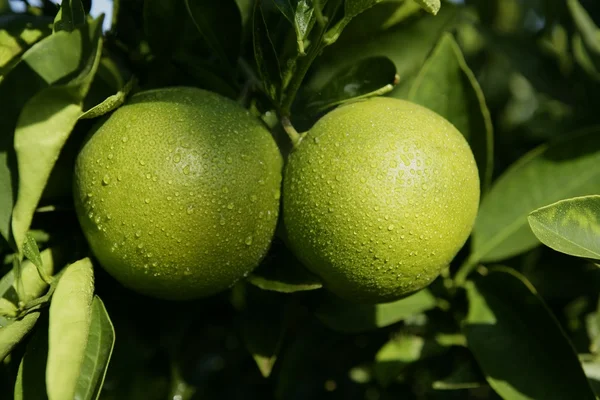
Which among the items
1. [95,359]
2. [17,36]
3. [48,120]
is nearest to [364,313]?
[95,359]

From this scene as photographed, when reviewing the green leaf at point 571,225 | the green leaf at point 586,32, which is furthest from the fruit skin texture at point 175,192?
the green leaf at point 586,32

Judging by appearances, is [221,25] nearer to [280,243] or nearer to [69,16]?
[69,16]

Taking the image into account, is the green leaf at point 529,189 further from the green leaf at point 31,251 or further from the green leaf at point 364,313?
the green leaf at point 31,251

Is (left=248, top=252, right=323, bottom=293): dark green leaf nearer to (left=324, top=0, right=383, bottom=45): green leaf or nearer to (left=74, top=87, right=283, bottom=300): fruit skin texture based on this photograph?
(left=74, top=87, right=283, bottom=300): fruit skin texture

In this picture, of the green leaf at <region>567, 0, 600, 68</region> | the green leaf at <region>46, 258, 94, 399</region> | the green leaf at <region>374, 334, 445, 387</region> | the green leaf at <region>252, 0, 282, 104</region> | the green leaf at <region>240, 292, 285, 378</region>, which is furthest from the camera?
the green leaf at <region>567, 0, 600, 68</region>

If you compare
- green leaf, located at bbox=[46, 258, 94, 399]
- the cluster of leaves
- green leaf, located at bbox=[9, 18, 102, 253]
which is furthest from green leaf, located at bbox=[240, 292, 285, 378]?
green leaf, located at bbox=[9, 18, 102, 253]

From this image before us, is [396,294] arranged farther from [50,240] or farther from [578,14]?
[578,14]
